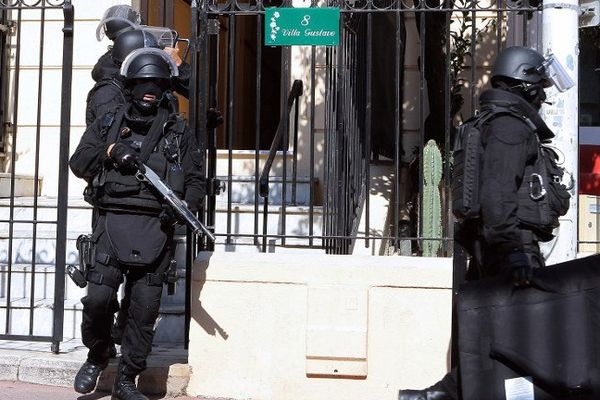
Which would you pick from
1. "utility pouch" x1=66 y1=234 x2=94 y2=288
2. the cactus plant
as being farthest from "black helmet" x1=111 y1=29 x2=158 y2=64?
the cactus plant

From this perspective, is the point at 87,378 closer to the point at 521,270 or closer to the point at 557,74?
the point at 521,270

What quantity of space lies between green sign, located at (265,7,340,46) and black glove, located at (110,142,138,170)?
4.16ft

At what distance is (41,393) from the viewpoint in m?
6.00

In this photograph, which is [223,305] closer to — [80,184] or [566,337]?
[566,337]

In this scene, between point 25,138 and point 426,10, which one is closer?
point 426,10

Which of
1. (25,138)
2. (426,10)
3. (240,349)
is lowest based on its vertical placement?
(240,349)

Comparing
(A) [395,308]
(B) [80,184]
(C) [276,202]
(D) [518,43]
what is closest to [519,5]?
(D) [518,43]

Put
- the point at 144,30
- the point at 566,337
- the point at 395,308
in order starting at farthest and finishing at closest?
the point at 144,30 → the point at 395,308 → the point at 566,337

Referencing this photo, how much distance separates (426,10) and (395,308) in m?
1.78

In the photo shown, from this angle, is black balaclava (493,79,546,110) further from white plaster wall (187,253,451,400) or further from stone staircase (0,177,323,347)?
stone staircase (0,177,323,347)

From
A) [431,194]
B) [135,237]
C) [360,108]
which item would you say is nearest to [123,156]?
[135,237]

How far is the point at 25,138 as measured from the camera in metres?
9.27

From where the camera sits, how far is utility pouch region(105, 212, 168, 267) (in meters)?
5.45

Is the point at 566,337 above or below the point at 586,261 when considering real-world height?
below
